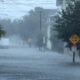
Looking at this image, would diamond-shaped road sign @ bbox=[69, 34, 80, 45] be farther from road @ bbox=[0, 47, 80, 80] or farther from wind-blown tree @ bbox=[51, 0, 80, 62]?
road @ bbox=[0, 47, 80, 80]

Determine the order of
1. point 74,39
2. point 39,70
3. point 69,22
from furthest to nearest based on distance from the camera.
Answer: point 69,22 < point 74,39 < point 39,70

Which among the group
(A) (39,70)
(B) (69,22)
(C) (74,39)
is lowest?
(A) (39,70)

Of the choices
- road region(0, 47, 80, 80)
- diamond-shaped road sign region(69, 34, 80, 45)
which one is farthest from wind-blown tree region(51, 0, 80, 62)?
road region(0, 47, 80, 80)

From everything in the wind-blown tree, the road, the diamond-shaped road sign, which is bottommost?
the road

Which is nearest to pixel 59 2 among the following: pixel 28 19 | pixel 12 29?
pixel 28 19

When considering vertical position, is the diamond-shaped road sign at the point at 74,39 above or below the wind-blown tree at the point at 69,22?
below

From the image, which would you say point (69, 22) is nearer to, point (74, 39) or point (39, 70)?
→ point (74, 39)

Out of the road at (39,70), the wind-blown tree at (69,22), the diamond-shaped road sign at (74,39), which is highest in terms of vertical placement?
the wind-blown tree at (69,22)

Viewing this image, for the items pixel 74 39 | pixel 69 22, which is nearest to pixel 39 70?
pixel 74 39

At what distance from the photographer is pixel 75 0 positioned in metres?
33.8

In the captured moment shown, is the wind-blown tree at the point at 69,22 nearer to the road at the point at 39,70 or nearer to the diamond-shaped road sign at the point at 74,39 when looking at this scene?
the diamond-shaped road sign at the point at 74,39

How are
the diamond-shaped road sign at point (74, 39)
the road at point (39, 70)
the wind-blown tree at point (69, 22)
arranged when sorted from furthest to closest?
the wind-blown tree at point (69, 22), the diamond-shaped road sign at point (74, 39), the road at point (39, 70)

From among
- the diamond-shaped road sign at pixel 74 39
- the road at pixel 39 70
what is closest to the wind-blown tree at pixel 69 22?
the diamond-shaped road sign at pixel 74 39

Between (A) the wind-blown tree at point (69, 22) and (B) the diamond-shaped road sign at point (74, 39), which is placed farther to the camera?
(A) the wind-blown tree at point (69, 22)
